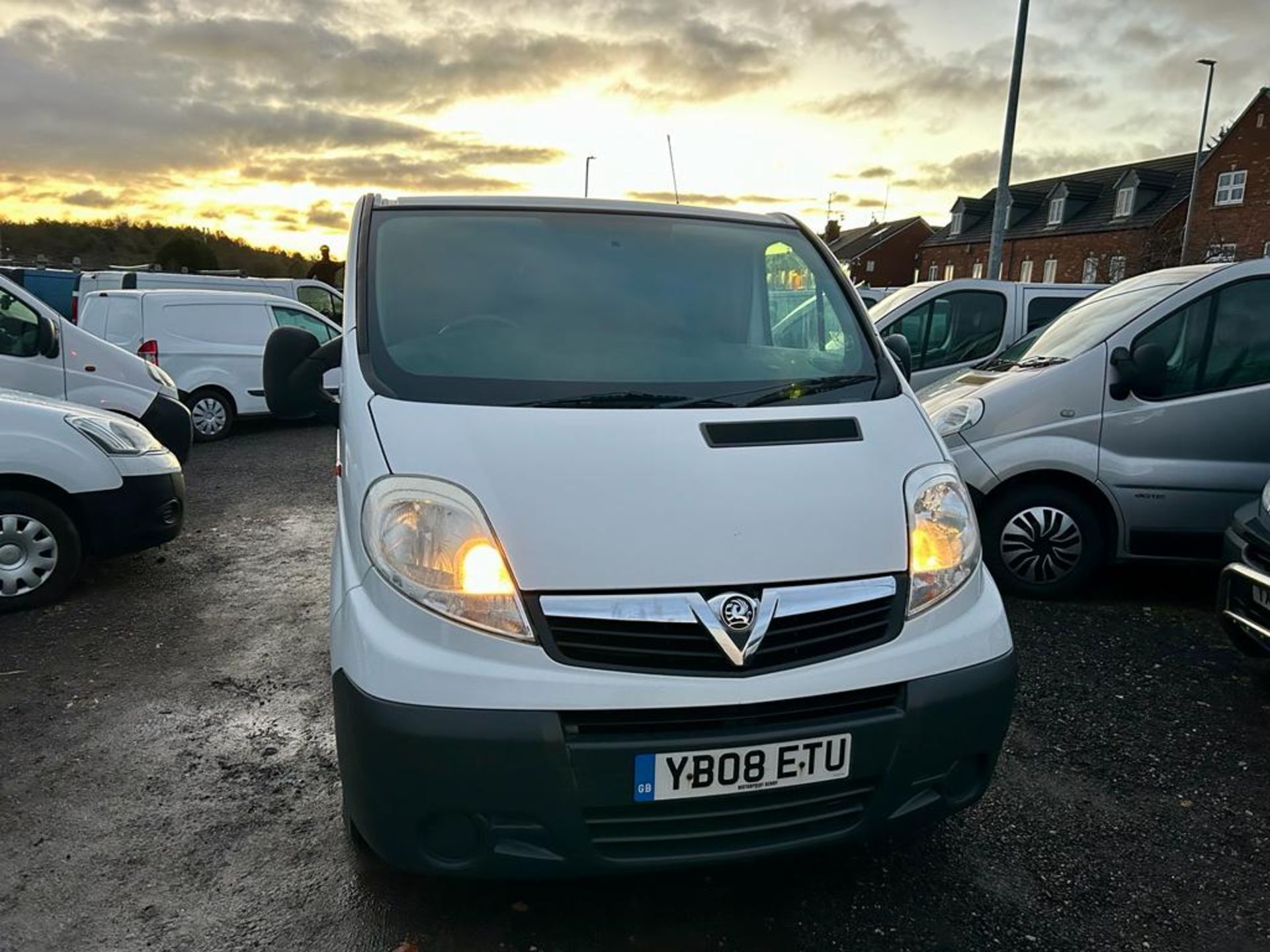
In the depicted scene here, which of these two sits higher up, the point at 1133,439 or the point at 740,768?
the point at 1133,439

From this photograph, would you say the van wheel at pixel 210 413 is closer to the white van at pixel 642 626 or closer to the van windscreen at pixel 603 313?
the van windscreen at pixel 603 313

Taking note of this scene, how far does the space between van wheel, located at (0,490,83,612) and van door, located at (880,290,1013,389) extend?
6.70 meters

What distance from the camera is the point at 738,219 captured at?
3.44 meters

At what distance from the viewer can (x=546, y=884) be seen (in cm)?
254

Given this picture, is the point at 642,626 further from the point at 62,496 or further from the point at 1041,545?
the point at 62,496

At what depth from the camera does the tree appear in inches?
1917

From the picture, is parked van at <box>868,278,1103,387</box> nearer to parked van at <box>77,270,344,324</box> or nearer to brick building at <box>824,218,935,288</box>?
parked van at <box>77,270,344,324</box>

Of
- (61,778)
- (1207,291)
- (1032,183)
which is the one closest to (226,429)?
(61,778)

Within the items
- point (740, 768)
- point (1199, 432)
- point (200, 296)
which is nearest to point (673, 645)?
point (740, 768)

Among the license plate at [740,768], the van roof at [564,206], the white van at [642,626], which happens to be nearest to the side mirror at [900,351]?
the van roof at [564,206]

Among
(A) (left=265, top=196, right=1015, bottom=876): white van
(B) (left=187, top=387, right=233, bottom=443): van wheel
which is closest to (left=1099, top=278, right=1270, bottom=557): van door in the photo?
(A) (left=265, top=196, right=1015, bottom=876): white van

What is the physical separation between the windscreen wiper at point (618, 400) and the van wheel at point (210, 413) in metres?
9.75

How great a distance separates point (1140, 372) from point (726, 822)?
12.4ft

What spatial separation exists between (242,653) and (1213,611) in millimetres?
5057
